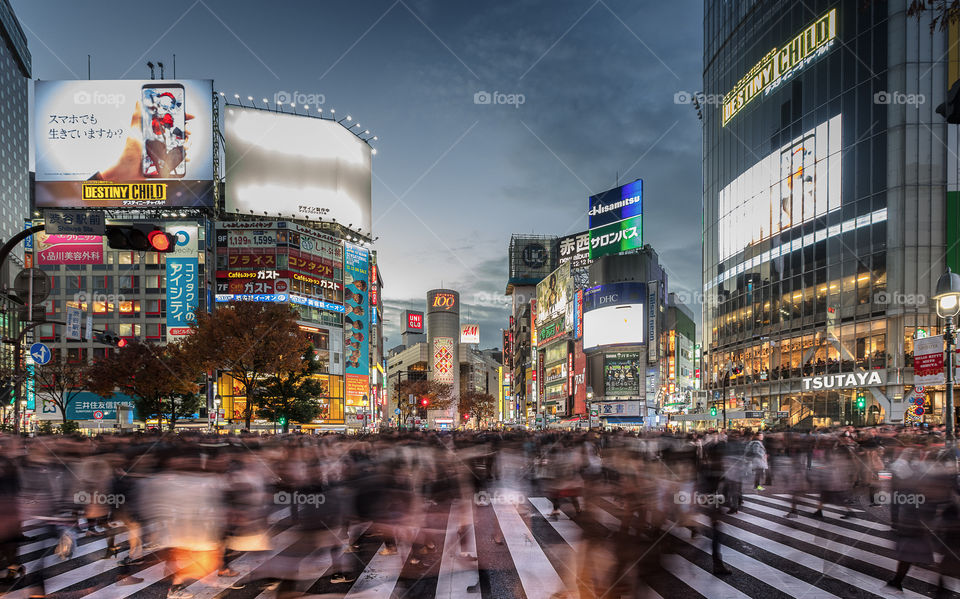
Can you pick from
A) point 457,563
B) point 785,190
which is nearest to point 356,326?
point 785,190

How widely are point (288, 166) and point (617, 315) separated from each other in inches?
1810

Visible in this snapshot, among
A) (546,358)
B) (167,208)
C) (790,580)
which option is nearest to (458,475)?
(790,580)

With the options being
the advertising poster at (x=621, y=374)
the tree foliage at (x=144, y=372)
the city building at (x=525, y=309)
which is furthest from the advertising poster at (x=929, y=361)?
the city building at (x=525, y=309)

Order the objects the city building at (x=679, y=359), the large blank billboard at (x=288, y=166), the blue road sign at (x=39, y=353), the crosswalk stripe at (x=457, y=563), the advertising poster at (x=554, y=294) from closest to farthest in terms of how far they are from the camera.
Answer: the crosswalk stripe at (x=457, y=563), the blue road sign at (x=39, y=353), the large blank billboard at (x=288, y=166), the city building at (x=679, y=359), the advertising poster at (x=554, y=294)

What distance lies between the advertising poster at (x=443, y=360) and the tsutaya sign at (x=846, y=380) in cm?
10422

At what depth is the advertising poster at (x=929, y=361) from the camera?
16.5 m

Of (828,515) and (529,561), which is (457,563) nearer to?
(529,561)

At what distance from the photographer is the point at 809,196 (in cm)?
4991

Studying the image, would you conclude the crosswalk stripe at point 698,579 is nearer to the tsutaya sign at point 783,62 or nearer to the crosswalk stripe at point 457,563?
the crosswalk stripe at point 457,563

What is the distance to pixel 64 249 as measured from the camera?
6431 cm

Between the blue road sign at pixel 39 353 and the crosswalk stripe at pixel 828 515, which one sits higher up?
the blue road sign at pixel 39 353

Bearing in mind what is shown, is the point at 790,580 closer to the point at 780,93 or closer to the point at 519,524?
the point at 519,524

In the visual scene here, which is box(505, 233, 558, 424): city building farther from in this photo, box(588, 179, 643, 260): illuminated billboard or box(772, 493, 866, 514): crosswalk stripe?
box(772, 493, 866, 514): crosswalk stripe

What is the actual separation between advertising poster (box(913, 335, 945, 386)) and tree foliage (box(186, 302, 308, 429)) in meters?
28.0
